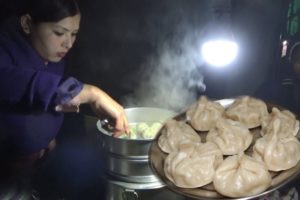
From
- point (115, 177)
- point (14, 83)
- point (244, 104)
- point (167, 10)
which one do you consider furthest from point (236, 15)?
point (14, 83)

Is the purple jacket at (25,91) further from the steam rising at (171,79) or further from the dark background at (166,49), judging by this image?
the steam rising at (171,79)

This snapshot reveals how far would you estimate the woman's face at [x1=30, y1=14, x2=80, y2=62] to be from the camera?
221cm

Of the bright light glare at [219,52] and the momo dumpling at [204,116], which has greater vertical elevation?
the bright light glare at [219,52]

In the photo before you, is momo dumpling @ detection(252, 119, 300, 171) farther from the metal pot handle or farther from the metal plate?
the metal pot handle

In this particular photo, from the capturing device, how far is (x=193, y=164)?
2213mm

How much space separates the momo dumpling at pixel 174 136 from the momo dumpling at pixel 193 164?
0.19 ft

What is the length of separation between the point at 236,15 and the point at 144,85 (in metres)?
0.93

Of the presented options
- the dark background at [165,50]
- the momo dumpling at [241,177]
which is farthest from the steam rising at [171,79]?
the momo dumpling at [241,177]

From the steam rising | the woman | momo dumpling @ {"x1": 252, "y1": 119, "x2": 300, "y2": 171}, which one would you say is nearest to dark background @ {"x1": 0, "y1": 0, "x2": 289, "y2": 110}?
the steam rising

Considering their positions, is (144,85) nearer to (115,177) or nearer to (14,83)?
(115,177)

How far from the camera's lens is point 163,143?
2.38 metres

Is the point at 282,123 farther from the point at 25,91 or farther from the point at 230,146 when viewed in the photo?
the point at 25,91

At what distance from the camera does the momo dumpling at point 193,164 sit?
2094 mm

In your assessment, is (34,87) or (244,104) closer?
(34,87)
